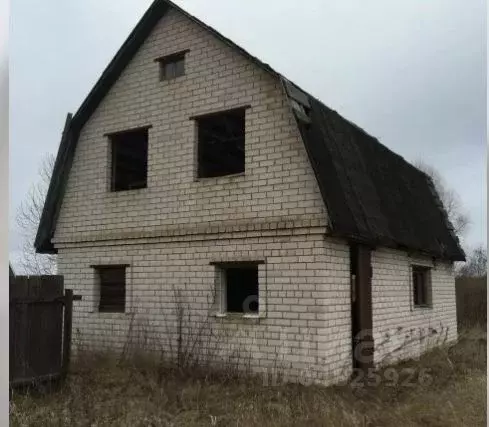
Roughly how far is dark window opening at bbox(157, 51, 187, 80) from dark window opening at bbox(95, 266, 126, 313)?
3.13 metres

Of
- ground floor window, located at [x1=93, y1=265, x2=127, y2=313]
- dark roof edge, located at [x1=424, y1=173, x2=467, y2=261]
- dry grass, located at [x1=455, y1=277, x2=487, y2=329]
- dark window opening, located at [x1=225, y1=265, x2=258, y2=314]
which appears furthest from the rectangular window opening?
dark roof edge, located at [x1=424, y1=173, x2=467, y2=261]

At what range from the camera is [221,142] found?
28.8ft

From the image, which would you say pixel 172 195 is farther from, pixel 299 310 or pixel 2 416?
pixel 2 416

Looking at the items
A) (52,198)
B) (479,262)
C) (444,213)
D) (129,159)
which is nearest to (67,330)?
(52,198)

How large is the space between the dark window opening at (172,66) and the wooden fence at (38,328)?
3722 millimetres

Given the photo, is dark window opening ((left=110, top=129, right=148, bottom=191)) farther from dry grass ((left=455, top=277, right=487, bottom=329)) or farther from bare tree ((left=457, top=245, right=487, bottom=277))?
dry grass ((left=455, top=277, right=487, bottom=329))

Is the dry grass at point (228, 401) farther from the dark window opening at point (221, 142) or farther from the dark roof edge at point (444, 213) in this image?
the dark roof edge at point (444, 213)

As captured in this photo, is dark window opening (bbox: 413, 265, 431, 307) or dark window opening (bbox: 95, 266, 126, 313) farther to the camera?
dark window opening (bbox: 413, 265, 431, 307)

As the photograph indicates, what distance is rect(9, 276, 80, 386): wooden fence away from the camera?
18.7 feet

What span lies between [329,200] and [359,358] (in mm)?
2421

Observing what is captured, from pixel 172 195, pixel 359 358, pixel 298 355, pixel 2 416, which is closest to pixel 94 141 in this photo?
A: pixel 172 195

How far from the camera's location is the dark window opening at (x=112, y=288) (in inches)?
335

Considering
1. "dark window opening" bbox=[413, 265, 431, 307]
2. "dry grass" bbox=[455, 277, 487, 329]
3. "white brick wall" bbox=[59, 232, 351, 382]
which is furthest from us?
"dark window opening" bbox=[413, 265, 431, 307]

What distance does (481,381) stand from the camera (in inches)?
257
